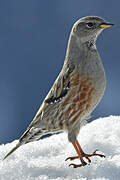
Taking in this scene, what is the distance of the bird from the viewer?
6324mm

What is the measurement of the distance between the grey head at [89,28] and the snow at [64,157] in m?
1.74

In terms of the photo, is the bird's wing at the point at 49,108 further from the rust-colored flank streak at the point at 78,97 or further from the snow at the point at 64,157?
the snow at the point at 64,157

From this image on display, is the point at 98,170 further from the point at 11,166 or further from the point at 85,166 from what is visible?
the point at 11,166

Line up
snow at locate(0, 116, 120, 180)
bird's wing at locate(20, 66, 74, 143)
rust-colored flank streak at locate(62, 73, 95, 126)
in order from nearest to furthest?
snow at locate(0, 116, 120, 180) < rust-colored flank streak at locate(62, 73, 95, 126) < bird's wing at locate(20, 66, 74, 143)

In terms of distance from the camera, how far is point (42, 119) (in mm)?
6523

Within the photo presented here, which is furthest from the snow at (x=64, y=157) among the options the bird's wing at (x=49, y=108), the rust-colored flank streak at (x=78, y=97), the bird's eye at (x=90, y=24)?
the bird's eye at (x=90, y=24)

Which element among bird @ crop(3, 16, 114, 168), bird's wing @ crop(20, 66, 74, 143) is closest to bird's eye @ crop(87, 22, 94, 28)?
bird @ crop(3, 16, 114, 168)

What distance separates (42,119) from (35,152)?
636mm

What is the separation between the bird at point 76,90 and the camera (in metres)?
6.32

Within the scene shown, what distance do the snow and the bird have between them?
0.24 m

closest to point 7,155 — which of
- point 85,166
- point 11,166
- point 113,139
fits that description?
point 11,166

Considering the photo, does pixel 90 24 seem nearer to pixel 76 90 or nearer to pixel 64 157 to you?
pixel 76 90

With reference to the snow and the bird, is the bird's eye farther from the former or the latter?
the snow

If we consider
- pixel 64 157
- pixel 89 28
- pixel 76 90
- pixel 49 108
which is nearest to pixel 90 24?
pixel 89 28
